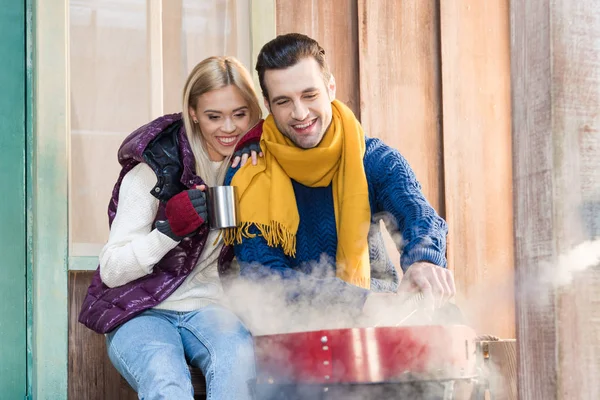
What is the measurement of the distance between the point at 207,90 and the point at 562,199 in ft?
4.92

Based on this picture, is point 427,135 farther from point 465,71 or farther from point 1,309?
point 1,309

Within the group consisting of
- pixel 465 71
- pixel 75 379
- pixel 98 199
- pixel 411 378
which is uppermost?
pixel 465 71

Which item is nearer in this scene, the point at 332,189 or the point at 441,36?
the point at 332,189

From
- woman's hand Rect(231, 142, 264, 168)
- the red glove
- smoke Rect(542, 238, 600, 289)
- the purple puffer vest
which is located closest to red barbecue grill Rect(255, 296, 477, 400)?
smoke Rect(542, 238, 600, 289)

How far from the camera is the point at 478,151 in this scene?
3.77 m

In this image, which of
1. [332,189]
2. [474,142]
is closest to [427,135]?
[474,142]

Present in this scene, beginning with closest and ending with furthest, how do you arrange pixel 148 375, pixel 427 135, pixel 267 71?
pixel 148 375, pixel 267 71, pixel 427 135

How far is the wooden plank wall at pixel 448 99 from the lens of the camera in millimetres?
3568

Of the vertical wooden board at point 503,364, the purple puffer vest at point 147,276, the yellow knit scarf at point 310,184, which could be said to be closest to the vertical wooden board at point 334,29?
the yellow knit scarf at point 310,184

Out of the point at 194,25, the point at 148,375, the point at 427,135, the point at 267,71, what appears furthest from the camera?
the point at 427,135

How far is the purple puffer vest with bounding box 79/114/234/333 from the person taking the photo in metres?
2.64

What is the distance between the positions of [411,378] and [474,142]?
202cm

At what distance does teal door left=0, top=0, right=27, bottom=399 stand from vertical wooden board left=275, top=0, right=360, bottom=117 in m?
1.05

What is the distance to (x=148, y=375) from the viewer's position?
94.1 inches
